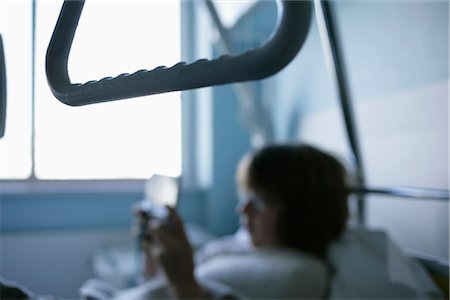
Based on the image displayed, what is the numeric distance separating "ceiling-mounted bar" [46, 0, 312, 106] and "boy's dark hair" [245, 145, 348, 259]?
0.60 metres

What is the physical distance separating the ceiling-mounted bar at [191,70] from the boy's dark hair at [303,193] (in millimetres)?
601

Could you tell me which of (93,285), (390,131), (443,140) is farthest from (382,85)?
(93,285)

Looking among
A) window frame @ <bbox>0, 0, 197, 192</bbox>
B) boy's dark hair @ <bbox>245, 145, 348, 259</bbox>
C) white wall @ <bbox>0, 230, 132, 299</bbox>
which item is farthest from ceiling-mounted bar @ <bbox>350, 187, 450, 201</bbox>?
white wall @ <bbox>0, 230, 132, 299</bbox>

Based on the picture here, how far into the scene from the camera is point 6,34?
0.33m

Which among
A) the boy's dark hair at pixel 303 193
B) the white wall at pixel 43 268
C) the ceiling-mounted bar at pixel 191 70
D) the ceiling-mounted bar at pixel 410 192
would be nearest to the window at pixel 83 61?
the ceiling-mounted bar at pixel 191 70

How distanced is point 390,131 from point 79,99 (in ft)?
2.71

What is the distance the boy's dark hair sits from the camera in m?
0.81

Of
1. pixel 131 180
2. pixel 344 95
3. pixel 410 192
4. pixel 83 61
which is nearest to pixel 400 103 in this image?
pixel 344 95

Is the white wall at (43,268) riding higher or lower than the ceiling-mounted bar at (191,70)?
lower

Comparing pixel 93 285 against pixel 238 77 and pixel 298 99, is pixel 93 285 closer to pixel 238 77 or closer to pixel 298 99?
pixel 238 77

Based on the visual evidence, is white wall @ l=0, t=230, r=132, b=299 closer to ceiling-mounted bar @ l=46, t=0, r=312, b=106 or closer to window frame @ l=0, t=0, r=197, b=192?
window frame @ l=0, t=0, r=197, b=192

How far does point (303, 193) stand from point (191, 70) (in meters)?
0.62

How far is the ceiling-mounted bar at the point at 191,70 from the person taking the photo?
22cm

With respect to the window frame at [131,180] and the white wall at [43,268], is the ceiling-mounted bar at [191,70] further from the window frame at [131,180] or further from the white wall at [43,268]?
the white wall at [43,268]
